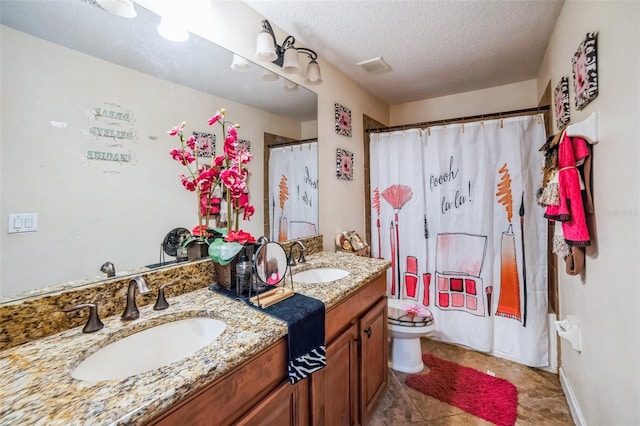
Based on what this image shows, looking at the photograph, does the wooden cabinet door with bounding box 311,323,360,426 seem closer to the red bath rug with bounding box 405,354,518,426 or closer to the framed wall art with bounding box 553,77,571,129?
the red bath rug with bounding box 405,354,518,426

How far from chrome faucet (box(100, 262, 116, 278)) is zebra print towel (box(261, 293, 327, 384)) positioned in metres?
0.55

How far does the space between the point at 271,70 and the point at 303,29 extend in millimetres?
351

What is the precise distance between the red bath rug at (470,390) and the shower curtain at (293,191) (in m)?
1.27

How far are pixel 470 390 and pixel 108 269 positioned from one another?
2102 millimetres

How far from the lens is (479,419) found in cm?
151

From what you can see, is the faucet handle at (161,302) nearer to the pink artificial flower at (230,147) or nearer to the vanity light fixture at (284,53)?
the pink artificial flower at (230,147)

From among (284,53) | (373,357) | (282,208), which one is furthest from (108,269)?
(284,53)

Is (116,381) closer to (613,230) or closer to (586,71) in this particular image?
(613,230)

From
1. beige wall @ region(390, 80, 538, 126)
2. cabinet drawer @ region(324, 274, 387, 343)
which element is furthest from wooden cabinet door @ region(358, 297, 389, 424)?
beige wall @ region(390, 80, 538, 126)

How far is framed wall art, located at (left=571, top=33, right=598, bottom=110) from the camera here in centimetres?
106

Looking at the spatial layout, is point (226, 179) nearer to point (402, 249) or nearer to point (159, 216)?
point (159, 216)

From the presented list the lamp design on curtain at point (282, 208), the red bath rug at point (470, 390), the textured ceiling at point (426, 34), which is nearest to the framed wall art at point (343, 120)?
the textured ceiling at point (426, 34)

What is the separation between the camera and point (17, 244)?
0.78m

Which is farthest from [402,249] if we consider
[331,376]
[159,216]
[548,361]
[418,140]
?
[159,216]
